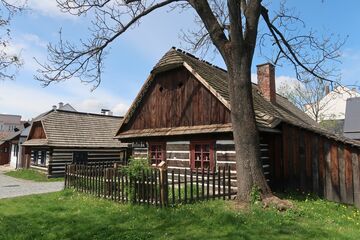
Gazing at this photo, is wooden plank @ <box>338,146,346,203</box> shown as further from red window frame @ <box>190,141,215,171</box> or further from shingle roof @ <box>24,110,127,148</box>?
shingle roof @ <box>24,110,127,148</box>

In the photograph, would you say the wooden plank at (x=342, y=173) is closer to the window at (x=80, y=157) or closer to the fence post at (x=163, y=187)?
the fence post at (x=163, y=187)

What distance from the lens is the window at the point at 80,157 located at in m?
27.2

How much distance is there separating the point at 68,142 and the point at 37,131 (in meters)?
4.10

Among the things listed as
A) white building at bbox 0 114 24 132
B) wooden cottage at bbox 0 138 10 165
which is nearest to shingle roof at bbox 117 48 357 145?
wooden cottage at bbox 0 138 10 165

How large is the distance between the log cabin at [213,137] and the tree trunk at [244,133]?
1.87 meters

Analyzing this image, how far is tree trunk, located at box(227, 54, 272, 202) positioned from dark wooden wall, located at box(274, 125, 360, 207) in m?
3.67

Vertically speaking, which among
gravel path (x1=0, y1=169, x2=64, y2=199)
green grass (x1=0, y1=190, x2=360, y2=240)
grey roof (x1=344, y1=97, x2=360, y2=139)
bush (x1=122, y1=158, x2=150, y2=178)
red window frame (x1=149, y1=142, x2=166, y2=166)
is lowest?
gravel path (x1=0, y1=169, x2=64, y2=199)

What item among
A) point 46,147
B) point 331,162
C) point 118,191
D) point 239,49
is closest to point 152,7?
point 239,49

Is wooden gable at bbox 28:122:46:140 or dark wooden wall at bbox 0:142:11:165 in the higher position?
wooden gable at bbox 28:122:46:140

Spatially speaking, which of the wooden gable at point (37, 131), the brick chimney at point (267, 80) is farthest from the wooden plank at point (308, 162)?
the wooden gable at point (37, 131)

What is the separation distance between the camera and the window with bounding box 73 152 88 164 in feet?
89.3

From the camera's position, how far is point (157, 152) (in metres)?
17.2

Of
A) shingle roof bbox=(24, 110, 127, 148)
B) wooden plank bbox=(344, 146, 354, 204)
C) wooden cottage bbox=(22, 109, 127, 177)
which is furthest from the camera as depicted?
shingle roof bbox=(24, 110, 127, 148)

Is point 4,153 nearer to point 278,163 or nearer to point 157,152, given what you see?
point 157,152
